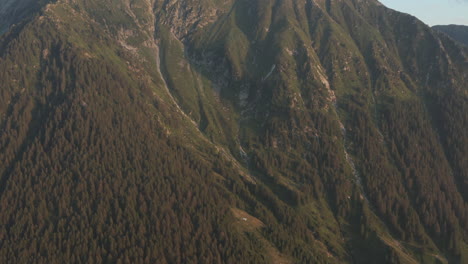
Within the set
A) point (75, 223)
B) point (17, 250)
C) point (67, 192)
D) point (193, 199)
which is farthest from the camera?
point (193, 199)

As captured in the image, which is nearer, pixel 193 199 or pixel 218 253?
pixel 218 253

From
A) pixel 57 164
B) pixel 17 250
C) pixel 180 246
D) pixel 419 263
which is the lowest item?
pixel 17 250

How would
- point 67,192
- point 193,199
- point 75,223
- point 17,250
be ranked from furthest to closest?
1. point 193,199
2. point 67,192
3. point 75,223
4. point 17,250

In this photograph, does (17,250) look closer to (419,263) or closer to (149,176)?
(149,176)

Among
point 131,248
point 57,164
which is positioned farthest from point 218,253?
point 57,164

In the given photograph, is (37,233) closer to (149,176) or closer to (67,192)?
(67,192)

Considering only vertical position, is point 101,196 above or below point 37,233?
above

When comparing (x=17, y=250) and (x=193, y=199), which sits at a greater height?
(x=193, y=199)

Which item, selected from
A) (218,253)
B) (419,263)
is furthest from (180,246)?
(419,263)

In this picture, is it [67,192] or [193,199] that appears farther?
[193,199]

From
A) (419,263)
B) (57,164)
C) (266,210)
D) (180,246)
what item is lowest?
(57,164)
